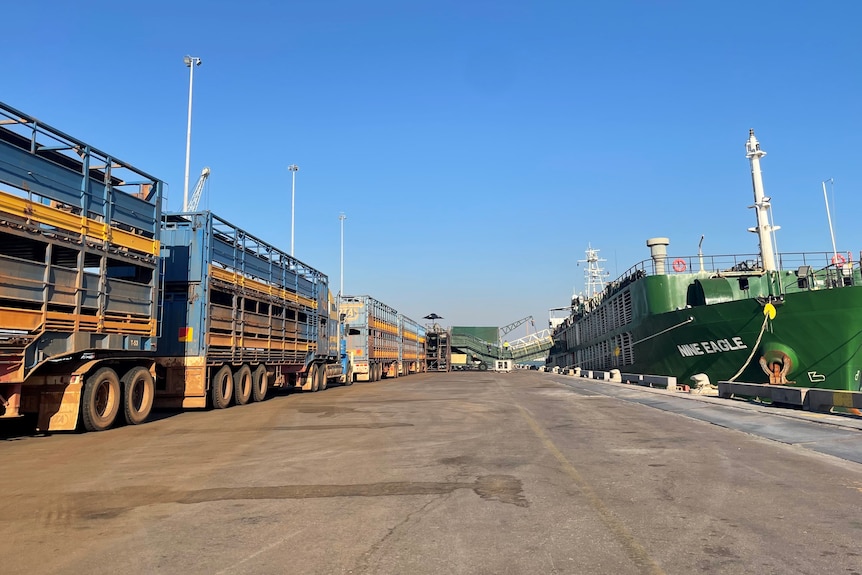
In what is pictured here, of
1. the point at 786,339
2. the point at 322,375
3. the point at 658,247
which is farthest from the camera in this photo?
the point at 658,247

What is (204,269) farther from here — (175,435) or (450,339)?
(450,339)

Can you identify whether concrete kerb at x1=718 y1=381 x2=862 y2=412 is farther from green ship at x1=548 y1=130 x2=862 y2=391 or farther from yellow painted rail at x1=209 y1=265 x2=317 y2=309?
yellow painted rail at x1=209 y1=265 x2=317 y2=309

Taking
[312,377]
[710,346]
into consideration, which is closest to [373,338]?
[312,377]

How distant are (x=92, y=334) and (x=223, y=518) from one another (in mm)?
7326

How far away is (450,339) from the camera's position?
6775cm

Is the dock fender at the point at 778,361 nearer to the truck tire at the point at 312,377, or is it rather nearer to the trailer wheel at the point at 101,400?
the truck tire at the point at 312,377

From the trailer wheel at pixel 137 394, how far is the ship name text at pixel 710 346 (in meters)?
19.8

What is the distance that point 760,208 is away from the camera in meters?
25.7

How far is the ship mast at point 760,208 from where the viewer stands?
25.5m

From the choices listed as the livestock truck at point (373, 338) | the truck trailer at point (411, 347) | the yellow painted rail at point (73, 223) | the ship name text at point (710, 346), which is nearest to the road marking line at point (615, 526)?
the yellow painted rail at point (73, 223)

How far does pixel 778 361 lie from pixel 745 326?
5.29 feet

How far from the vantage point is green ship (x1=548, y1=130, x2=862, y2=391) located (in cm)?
1884

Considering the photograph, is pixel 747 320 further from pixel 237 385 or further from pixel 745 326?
pixel 237 385

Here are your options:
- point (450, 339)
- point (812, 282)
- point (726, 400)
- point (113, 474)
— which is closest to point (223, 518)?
point (113, 474)
